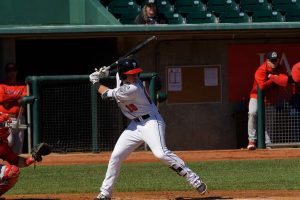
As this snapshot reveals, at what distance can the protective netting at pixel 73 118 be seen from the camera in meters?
15.9

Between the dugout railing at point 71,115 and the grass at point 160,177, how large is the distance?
4.49 ft

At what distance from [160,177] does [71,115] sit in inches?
131

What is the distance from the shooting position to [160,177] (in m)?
13.1

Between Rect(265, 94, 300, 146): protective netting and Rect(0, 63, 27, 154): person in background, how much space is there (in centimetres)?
427

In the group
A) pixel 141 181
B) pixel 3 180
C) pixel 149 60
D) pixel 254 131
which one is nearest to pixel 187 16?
pixel 149 60

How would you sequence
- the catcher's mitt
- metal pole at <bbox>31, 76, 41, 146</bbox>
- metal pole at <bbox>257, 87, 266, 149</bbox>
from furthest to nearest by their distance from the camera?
1. metal pole at <bbox>257, 87, 266, 149</bbox>
2. metal pole at <bbox>31, 76, 41, 146</bbox>
3. the catcher's mitt

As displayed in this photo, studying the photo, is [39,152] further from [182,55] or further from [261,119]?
[182,55]

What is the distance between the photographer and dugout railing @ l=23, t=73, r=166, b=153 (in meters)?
15.9

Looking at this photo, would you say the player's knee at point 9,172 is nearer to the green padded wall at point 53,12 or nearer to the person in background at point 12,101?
the person in background at point 12,101

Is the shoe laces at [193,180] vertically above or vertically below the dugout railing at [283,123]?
below

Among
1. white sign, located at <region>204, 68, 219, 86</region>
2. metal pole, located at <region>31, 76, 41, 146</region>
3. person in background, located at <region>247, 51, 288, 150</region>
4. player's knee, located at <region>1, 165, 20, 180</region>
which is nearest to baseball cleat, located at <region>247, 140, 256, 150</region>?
person in background, located at <region>247, 51, 288, 150</region>

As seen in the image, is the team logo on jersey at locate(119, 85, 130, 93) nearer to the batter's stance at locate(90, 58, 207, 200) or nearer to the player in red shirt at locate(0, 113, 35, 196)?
the batter's stance at locate(90, 58, 207, 200)

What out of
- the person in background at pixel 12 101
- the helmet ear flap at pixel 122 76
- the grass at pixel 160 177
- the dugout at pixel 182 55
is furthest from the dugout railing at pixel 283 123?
the helmet ear flap at pixel 122 76

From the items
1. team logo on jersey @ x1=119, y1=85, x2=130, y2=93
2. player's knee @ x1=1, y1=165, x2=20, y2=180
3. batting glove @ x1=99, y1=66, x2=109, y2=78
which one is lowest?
player's knee @ x1=1, y1=165, x2=20, y2=180
